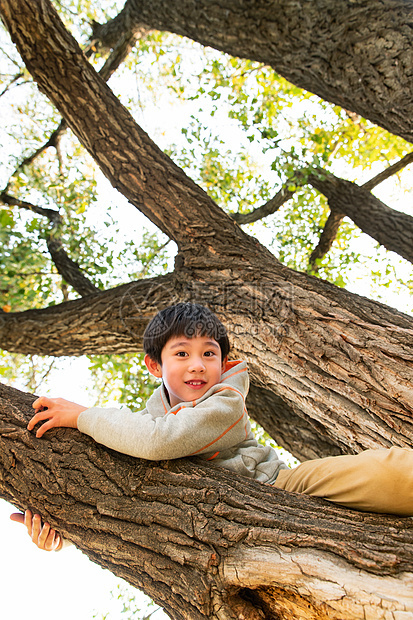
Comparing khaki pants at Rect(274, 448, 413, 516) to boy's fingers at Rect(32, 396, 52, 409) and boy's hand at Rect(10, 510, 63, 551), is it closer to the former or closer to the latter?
boy's hand at Rect(10, 510, 63, 551)

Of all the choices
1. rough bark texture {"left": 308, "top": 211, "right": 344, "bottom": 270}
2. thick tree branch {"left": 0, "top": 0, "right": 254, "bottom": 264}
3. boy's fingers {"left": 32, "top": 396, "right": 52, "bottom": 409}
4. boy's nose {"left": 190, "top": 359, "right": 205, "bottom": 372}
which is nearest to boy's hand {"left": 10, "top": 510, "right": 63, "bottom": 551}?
boy's fingers {"left": 32, "top": 396, "right": 52, "bottom": 409}

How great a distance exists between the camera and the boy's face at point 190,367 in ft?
6.27

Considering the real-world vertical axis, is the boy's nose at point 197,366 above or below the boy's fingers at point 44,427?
above

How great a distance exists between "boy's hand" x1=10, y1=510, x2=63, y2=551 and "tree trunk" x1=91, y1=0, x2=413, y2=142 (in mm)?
3685

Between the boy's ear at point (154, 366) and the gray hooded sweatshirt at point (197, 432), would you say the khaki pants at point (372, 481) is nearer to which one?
the gray hooded sweatshirt at point (197, 432)

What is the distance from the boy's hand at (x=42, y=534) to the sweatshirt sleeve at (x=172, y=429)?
376 mm

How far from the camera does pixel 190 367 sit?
193 cm

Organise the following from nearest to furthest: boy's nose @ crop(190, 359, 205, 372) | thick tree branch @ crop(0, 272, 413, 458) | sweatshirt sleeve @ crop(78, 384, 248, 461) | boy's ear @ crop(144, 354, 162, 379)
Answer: sweatshirt sleeve @ crop(78, 384, 248, 461)
boy's nose @ crop(190, 359, 205, 372)
thick tree branch @ crop(0, 272, 413, 458)
boy's ear @ crop(144, 354, 162, 379)

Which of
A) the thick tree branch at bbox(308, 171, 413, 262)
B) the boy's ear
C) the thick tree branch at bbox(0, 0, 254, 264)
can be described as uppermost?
the thick tree branch at bbox(308, 171, 413, 262)

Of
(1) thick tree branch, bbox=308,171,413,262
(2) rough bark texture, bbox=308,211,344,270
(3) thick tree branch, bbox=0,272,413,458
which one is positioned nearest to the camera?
(3) thick tree branch, bbox=0,272,413,458

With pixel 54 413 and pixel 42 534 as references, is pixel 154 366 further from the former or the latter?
pixel 42 534

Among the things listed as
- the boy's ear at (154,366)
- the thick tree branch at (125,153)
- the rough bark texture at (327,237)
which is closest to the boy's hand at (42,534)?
the boy's ear at (154,366)

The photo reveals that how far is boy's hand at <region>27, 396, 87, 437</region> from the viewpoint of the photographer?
65.9 inches

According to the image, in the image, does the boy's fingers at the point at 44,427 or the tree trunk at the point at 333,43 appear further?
the tree trunk at the point at 333,43
